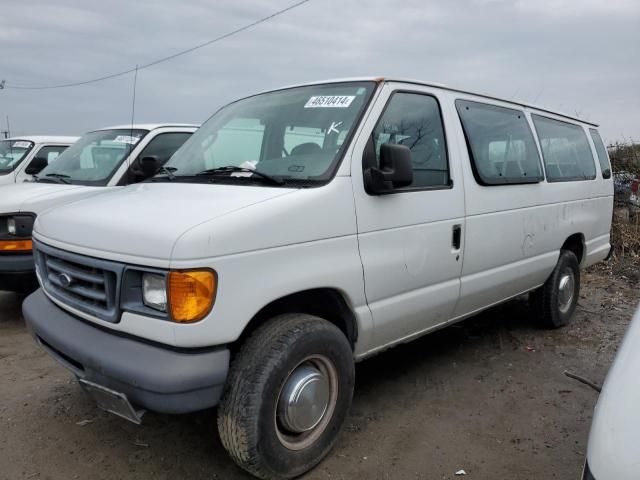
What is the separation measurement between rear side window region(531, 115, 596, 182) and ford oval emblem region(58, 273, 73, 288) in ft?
12.4

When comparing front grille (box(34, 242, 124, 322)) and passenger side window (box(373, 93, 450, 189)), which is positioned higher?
passenger side window (box(373, 93, 450, 189))

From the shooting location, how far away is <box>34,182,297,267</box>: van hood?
2.25m

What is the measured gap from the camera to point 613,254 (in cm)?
816

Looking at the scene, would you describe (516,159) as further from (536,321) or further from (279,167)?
(279,167)

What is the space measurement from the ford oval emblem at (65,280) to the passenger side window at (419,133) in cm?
175

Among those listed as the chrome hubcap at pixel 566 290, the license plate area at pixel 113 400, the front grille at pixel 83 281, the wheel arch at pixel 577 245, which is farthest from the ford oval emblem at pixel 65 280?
the wheel arch at pixel 577 245

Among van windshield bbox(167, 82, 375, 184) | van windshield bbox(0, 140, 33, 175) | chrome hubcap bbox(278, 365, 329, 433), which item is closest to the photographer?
chrome hubcap bbox(278, 365, 329, 433)

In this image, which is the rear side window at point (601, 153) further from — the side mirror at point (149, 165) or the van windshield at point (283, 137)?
the side mirror at point (149, 165)

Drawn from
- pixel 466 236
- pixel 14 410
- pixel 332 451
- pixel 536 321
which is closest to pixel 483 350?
pixel 536 321

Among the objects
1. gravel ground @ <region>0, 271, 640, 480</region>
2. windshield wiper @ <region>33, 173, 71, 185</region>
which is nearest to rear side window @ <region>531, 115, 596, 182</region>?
gravel ground @ <region>0, 271, 640, 480</region>

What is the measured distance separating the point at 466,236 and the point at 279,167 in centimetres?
137

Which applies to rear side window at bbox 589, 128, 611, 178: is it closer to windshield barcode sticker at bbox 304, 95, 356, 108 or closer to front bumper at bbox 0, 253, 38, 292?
windshield barcode sticker at bbox 304, 95, 356, 108

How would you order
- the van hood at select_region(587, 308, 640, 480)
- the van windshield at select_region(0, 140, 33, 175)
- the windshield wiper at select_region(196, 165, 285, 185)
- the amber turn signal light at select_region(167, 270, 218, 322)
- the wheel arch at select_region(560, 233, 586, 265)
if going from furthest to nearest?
the van windshield at select_region(0, 140, 33, 175) < the wheel arch at select_region(560, 233, 586, 265) < the windshield wiper at select_region(196, 165, 285, 185) < the amber turn signal light at select_region(167, 270, 218, 322) < the van hood at select_region(587, 308, 640, 480)

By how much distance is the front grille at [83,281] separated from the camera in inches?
92.9
